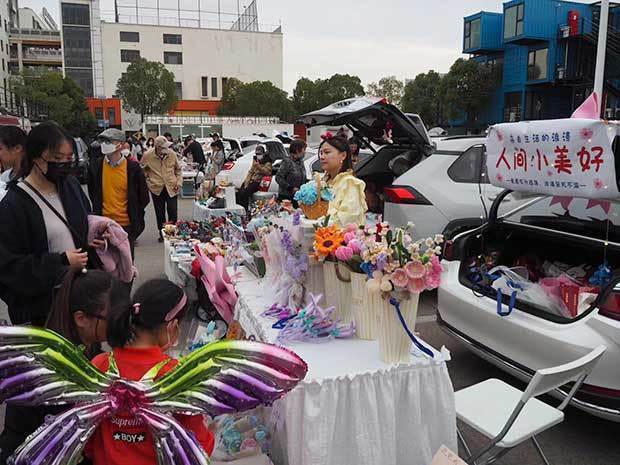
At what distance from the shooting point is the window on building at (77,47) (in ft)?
252

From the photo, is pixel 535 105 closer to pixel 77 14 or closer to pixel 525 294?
pixel 525 294

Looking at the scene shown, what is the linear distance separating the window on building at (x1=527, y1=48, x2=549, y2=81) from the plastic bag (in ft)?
114

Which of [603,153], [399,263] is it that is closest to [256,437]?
[399,263]

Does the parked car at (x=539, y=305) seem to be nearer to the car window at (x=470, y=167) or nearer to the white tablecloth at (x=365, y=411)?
the white tablecloth at (x=365, y=411)

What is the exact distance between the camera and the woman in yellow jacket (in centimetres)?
342

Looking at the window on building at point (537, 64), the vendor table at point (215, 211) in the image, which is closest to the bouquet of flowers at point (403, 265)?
the vendor table at point (215, 211)

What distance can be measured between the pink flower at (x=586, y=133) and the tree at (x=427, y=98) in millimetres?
36501

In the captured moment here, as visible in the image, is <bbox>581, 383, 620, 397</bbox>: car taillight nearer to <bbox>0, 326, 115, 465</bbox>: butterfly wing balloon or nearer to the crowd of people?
the crowd of people

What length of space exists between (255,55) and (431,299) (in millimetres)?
83668

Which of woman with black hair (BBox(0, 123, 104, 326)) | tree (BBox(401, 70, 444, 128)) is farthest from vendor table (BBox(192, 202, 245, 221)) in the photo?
tree (BBox(401, 70, 444, 128))

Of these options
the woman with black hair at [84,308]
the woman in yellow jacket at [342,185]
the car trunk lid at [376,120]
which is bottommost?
the woman with black hair at [84,308]

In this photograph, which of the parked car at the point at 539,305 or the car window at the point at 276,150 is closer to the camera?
the parked car at the point at 539,305

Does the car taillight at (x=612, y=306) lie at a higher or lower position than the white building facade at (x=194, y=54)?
lower

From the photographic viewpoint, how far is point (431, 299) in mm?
5902
